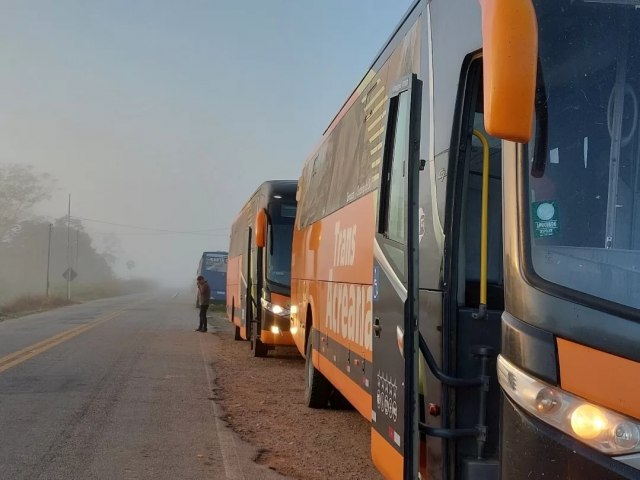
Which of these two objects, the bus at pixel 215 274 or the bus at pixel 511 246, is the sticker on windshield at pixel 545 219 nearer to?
the bus at pixel 511 246

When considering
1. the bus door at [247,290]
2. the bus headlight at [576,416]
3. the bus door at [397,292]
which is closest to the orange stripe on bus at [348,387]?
the bus door at [397,292]

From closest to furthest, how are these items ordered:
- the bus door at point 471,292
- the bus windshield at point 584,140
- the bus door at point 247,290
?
the bus windshield at point 584,140 → the bus door at point 471,292 → the bus door at point 247,290

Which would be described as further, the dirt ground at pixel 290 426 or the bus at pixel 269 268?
the bus at pixel 269 268

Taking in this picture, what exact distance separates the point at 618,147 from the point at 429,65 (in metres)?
1.59

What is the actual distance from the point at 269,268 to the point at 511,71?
1146 cm

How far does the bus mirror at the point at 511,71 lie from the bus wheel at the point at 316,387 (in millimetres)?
6714

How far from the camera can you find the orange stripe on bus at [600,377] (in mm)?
2213

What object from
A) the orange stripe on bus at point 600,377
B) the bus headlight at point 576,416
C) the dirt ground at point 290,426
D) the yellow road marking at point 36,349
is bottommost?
the yellow road marking at point 36,349

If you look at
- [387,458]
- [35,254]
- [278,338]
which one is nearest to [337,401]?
[278,338]

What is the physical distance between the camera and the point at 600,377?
7.53 feet

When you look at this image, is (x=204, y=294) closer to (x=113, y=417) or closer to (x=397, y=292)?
(x=113, y=417)

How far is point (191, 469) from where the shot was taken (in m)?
6.17

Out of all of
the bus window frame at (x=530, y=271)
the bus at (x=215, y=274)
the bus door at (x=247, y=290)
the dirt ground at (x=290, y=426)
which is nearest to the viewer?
the bus window frame at (x=530, y=271)

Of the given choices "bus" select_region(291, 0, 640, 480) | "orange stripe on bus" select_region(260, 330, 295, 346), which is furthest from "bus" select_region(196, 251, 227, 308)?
"bus" select_region(291, 0, 640, 480)
